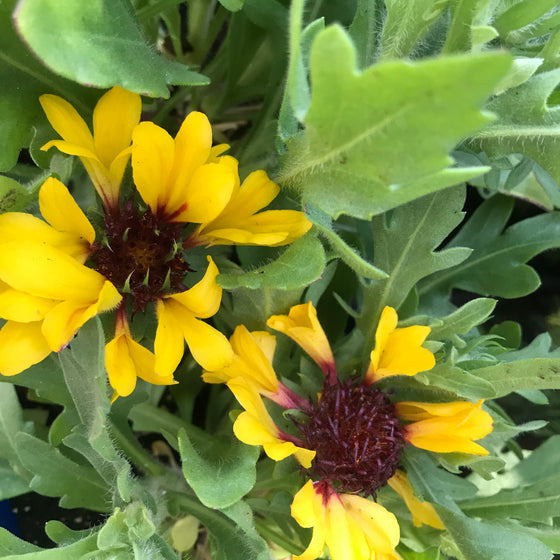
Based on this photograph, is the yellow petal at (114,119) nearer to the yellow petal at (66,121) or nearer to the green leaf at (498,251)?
the yellow petal at (66,121)

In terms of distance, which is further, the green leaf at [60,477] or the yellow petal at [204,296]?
the green leaf at [60,477]

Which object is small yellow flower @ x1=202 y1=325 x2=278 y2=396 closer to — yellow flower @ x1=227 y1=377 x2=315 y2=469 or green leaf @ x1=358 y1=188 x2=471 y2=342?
yellow flower @ x1=227 y1=377 x2=315 y2=469

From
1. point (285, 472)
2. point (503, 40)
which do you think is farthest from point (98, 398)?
point (503, 40)

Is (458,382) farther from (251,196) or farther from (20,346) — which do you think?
(20,346)

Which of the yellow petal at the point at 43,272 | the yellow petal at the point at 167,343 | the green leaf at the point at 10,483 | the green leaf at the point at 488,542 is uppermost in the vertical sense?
the yellow petal at the point at 43,272

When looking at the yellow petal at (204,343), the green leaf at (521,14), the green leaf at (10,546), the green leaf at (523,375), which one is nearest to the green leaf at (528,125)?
the green leaf at (521,14)

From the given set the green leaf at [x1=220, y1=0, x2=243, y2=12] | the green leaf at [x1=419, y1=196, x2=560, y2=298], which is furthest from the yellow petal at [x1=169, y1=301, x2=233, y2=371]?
the green leaf at [x1=419, y1=196, x2=560, y2=298]
